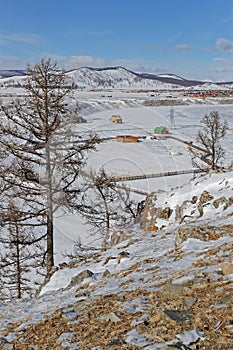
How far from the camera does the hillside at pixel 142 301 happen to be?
3.97 meters

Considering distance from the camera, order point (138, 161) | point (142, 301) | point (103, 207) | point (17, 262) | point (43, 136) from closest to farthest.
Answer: point (142, 301) < point (43, 136) < point (17, 262) < point (103, 207) < point (138, 161)

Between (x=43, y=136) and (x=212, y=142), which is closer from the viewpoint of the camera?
(x=43, y=136)

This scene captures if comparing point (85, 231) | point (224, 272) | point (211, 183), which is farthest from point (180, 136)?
point (224, 272)

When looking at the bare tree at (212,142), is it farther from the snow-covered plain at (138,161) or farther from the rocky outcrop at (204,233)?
the rocky outcrop at (204,233)

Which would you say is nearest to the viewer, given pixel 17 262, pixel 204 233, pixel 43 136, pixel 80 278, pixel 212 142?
pixel 80 278

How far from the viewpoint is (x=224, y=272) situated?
536cm

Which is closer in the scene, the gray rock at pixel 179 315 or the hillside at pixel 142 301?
the hillside at pixel 142 301

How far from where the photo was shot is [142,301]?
5000mm

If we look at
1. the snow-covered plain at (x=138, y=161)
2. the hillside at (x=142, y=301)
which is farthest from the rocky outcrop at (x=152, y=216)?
the snow-covered plain at (x=138, y=161)

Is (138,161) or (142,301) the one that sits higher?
(142,301)

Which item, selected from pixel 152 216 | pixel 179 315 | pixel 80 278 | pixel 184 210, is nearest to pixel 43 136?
pixel 80 278

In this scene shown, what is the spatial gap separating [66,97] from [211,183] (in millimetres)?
6083

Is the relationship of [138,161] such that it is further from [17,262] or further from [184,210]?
[17,262]

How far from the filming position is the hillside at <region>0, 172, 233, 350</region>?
13.0 ft
